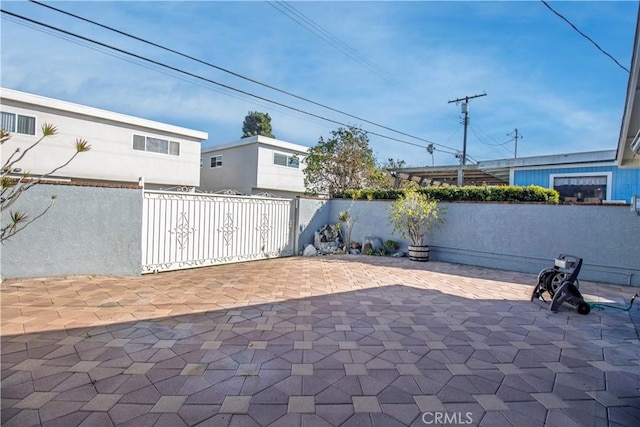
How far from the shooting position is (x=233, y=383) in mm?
2381

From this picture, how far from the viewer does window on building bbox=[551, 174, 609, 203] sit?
9.74m

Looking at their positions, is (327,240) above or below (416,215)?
below

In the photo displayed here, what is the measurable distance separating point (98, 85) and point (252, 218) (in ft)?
19.5

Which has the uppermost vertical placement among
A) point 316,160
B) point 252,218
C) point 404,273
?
point 316,160

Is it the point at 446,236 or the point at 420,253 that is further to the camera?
the point at 446,236

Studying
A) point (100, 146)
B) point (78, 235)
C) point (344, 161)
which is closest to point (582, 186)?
point (344, 161)

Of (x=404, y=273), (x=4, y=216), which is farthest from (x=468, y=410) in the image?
(x=4, y=216)

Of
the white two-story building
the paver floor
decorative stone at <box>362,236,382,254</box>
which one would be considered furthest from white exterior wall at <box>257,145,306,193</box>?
the paver floor

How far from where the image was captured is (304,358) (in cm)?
282

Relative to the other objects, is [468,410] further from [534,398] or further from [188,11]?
[188,11]

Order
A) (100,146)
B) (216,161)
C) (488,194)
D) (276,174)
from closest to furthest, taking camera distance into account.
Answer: (488,194), (100,146), (276,174), (216,161)

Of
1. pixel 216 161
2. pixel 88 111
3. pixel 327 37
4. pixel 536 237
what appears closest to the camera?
pixel 536 237

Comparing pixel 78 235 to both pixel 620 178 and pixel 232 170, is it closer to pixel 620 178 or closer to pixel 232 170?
pixel 232 170

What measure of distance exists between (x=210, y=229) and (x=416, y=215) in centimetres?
555
